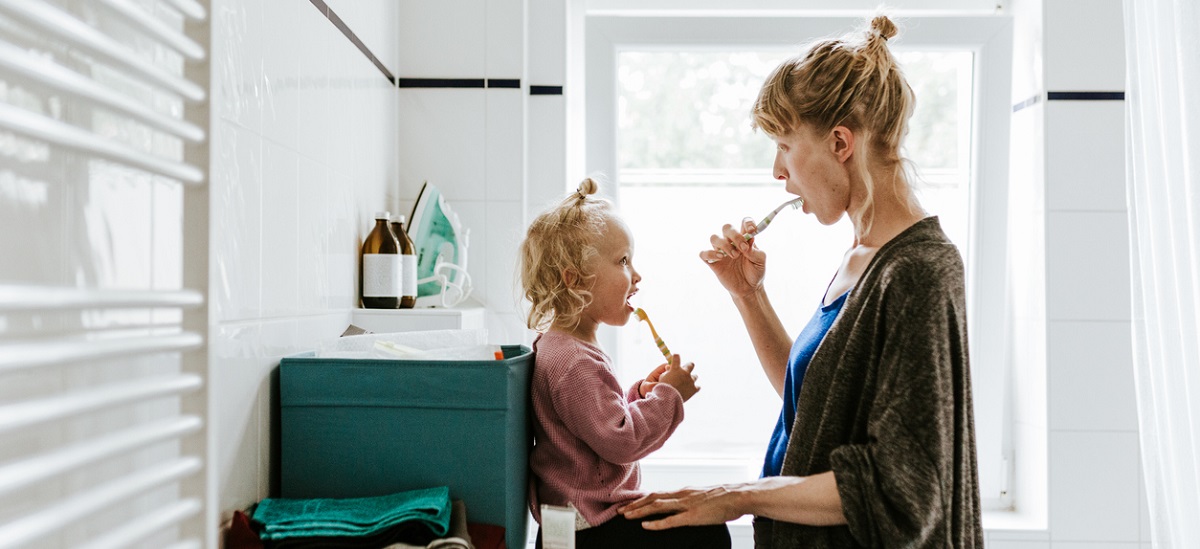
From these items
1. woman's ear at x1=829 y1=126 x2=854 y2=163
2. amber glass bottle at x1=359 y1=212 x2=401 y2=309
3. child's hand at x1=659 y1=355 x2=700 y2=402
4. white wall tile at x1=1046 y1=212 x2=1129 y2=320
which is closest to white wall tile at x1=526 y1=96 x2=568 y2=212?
amber glass bottle at x1=359 y1=212 x2=401 y2=309

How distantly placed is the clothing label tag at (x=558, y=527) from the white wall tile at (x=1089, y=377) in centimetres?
144

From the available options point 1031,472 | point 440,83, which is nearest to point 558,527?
point 440,83

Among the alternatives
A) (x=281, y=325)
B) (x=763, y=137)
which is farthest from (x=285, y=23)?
(x=763, y=137)

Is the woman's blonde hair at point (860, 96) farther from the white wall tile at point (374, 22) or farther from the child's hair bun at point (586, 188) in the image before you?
the white wall tile at point (374, 22)

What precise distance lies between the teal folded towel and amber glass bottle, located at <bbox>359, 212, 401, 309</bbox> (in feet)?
2.10

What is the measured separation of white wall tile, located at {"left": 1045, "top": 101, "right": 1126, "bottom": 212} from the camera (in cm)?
222

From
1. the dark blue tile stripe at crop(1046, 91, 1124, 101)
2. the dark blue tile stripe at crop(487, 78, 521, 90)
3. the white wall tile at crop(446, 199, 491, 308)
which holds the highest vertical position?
the dark blue tile stripe at crop(487, 78, 521, 90)

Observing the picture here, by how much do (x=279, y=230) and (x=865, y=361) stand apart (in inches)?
33.0

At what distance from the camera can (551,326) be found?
151 cm

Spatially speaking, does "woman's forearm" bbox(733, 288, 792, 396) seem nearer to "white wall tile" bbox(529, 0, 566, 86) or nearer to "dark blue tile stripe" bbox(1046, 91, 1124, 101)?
"white wall tile" bbox(529, 0, 566, 86)

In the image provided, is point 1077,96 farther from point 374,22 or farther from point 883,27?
point 374,22

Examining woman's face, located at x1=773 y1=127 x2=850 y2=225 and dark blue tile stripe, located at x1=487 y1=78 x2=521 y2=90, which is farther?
dark blue tile stripe, located at x1=487 y1=78 x2=521 y2=90

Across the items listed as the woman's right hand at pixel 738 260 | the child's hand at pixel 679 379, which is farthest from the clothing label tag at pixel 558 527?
the woman's right hand at pixel 738 260

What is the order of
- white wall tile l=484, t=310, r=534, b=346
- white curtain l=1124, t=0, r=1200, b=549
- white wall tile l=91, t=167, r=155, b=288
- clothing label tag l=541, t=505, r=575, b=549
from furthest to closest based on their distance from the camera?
white wall tile l=484, t=310, r=534, b=346
white curtain l=1124, t=0, r=1200, b=549
clothing label tag l=541, t=505, r=575, b=549
white wall tile l=91, t=167, r=155, b=288
